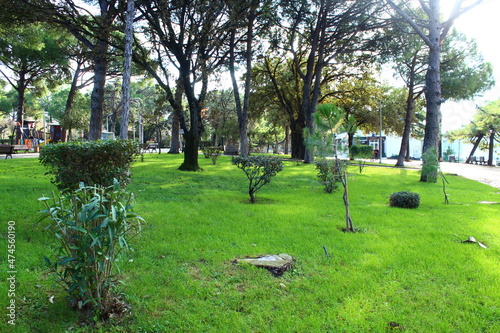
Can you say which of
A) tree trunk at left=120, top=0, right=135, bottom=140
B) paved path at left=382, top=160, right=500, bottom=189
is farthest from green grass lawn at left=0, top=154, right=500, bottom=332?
paved path at left=382, top=160, right=500, bottom=189

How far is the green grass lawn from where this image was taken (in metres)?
2.79

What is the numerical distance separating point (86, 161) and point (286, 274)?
138 inches

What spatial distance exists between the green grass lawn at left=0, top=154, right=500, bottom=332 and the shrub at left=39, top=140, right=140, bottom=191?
37.2 inches

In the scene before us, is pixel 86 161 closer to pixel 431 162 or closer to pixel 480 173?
pixel 431 162

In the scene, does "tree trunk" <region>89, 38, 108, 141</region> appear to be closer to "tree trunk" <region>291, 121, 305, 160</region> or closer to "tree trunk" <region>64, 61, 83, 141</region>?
"tree trunk" <region>64, 61, 83, 141</region>

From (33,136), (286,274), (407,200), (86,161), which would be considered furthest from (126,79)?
(33,136)

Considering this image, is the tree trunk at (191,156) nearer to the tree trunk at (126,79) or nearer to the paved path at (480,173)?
the tree trunk at (126,79)

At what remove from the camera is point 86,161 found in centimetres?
489

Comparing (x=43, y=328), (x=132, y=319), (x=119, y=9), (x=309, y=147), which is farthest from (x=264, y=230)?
(x=119, y=9)

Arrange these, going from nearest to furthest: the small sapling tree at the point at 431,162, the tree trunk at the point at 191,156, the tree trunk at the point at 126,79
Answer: the tree trunk at the point at 126,79
the small sapling tree at the point at 431,162
the tree trunk at the point at 191,156

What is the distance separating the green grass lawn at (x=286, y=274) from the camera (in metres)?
2.79

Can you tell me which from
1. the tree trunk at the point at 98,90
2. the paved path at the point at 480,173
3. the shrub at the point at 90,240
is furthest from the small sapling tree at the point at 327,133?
the tree trunk at the point at 98,90

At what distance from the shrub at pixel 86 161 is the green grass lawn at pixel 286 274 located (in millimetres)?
944

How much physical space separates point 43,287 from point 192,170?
1126 centimetres
